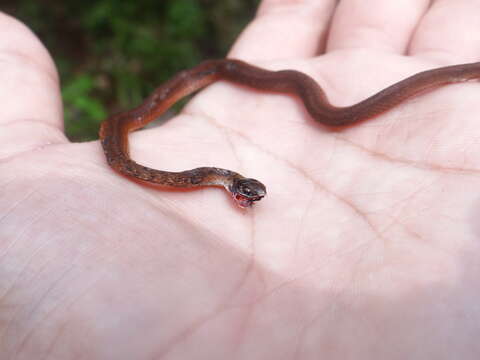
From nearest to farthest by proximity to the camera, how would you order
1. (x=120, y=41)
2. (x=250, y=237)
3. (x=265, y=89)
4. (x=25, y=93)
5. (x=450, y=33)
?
(x=250, y=237)
(x=25, y=93)
(x=450, y=33)
(x=265, y=89)
(x=120, y=41)

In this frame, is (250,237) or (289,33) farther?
(289,33)

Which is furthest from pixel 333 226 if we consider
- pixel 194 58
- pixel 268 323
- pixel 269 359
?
pixel 194 58

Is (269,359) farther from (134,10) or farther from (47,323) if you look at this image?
(134,10)

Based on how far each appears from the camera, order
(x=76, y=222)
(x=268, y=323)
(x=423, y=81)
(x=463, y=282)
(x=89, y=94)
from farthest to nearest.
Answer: (x=89, y=94) < (x=423, y=81) < (x=76, y=222) < (x=268, y=323) < (x=463, y=282)

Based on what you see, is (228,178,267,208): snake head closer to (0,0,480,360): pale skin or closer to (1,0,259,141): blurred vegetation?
(0,0,480,360): pale skin

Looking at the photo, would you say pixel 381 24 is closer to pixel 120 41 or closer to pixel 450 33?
pixel 450 33

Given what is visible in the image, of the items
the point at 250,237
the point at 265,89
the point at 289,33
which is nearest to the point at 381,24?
the point at 289,33

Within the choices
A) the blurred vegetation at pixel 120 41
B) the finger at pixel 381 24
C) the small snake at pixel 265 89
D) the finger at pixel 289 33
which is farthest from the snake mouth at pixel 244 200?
the blurred vegetation at pixel 120 41

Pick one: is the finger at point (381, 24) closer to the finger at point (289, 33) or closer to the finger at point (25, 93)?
the finger at point (289, 33)
